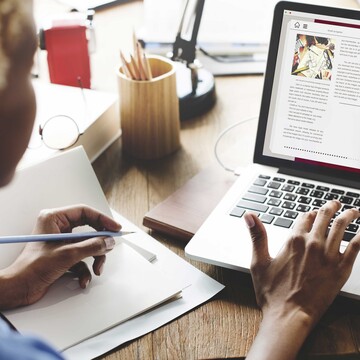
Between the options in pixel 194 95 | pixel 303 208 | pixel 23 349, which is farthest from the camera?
pixel 194 95

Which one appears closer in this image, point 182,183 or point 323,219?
point 323,219

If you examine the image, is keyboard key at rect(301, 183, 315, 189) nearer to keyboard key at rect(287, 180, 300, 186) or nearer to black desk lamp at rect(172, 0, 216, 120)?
keyboard key at rect(287, 180, 300, 186)

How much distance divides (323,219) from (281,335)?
18 cm

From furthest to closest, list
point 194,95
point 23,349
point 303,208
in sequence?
point 194,95 < point 303,208 < point 23,349

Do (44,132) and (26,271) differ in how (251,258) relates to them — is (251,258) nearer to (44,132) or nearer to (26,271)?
(26,271)

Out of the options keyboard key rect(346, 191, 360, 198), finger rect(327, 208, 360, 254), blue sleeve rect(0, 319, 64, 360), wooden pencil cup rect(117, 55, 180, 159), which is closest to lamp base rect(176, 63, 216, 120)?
wooden pencil cup rect(117, 55, 180, 159)

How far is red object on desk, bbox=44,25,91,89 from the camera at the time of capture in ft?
4.33

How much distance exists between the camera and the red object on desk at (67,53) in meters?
1.32

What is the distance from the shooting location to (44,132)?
3.79ft

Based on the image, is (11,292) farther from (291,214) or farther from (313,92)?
(313,92)

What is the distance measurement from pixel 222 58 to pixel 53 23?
434 millimetres

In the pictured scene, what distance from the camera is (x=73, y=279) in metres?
0.90

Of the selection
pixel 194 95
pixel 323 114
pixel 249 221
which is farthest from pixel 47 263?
pixel 194 95

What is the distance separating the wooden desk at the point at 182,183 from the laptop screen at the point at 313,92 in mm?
162
